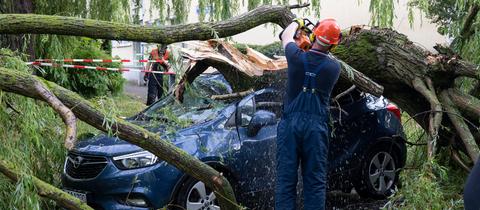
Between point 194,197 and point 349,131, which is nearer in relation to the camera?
point 194,197

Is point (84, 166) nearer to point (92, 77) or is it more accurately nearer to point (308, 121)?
point (308, 121)

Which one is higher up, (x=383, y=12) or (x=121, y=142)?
(x=383, y=12)

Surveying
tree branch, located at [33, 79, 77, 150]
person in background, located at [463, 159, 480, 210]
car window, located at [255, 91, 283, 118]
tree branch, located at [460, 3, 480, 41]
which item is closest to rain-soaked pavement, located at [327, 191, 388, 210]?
car window, located at [255, 91, 283, 118]

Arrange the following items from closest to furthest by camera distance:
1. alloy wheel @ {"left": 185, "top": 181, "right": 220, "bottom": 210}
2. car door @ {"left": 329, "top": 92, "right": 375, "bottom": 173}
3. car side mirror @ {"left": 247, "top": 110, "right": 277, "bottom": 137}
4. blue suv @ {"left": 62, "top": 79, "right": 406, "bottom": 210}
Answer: blue suv @ {"left": 62, "top": 79, "right": 406, "bottom": 210}
alloy wheel @ {"left": 185, "top": 181, "right": 220, "bottom": 210}
car side mirror @ {"left": 247, "top": 110, "right": 277, "bottom": 137}
car door @ {"left": 329, "top": 92, "right": 375, "bottom": 173}

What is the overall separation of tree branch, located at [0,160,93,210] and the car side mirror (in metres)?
2.22

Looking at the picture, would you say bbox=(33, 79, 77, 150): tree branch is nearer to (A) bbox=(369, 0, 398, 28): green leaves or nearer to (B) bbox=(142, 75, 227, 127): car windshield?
(B) bbox=(142, 75, 227, 127): car windshield

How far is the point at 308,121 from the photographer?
197 inches

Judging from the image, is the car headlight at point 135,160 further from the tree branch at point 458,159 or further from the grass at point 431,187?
the tree branch at point 458,159

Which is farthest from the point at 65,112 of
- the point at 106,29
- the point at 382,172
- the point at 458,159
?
the point at 382,172

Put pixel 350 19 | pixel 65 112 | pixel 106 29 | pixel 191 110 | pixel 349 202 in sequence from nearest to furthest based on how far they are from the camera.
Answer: pixel 65 112 → pixel 106 29 → pixel 191 110 → pixel 349 202 → pixel 350 19

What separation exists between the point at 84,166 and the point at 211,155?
1277mm

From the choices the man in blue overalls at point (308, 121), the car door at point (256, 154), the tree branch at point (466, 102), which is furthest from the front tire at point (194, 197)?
the tree branch at point (466, 102)

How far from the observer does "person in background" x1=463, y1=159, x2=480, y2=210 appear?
2672 mm

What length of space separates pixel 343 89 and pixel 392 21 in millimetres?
1590
